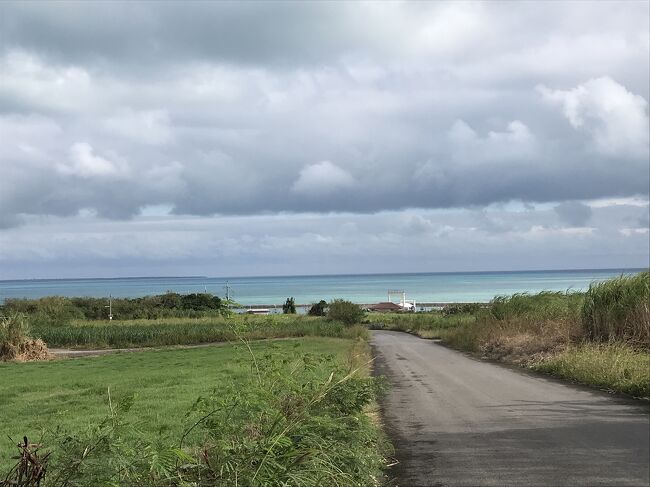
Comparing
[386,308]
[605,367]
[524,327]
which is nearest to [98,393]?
[605,367]

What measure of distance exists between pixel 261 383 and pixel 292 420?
988 millimetres

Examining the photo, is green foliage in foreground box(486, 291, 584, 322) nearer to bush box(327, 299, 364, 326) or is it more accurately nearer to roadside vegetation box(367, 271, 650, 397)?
roadside vegetation box(367, 271, 650, 397)

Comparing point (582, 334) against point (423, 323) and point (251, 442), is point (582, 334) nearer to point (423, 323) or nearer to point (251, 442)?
point (251, 442)

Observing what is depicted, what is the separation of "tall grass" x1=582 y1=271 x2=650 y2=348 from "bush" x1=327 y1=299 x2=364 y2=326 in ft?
130

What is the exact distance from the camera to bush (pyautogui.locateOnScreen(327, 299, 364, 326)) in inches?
2367

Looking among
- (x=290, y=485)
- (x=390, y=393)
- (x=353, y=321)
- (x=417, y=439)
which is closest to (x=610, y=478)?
(x=417, y=439)

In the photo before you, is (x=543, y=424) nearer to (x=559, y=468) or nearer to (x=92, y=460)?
(x=559, y=468)

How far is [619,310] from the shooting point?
1956cm

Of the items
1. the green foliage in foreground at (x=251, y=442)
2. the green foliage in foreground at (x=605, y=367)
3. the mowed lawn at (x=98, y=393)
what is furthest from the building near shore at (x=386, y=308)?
the green foliage in foreground at (x=251, y=442)

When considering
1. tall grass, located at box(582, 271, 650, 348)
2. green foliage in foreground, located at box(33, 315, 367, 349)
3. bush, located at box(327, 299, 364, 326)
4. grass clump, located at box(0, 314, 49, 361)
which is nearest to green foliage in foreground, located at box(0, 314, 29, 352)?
grass clump, located at box(0, 314, 49, 361)

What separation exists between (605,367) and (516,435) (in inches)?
264

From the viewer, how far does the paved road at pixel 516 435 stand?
6.94m

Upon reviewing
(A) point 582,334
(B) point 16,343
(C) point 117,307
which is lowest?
(C) point 117,307

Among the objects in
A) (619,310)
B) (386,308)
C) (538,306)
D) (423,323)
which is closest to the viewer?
(619,310)
